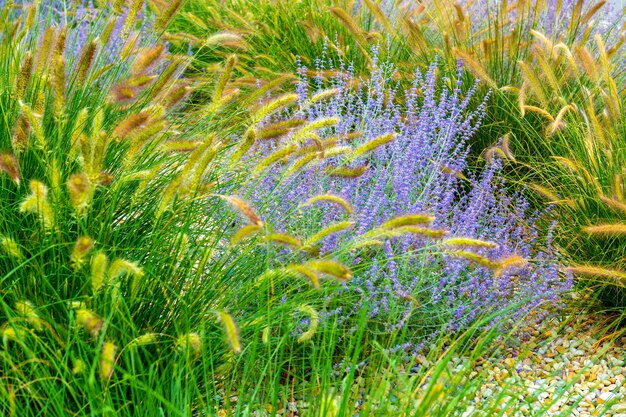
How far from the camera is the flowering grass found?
2391 mm

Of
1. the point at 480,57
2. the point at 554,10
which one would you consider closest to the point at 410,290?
the point at 480,57

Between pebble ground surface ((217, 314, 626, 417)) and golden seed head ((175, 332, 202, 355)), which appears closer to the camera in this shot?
golden seed head ((175, 332, 202, 355))

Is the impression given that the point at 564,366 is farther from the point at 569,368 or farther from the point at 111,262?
the point at 111,262

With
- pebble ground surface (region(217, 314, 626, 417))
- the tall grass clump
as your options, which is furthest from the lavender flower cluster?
the tall grass clump

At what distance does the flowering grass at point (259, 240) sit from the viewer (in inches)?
94.1

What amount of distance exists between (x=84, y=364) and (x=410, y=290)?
4.68 feet

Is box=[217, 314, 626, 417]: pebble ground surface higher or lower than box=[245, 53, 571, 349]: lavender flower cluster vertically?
lower

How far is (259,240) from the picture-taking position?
275 centimetres

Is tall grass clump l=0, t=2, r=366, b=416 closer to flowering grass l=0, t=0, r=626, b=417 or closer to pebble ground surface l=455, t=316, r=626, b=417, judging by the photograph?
flowering grass l=0, t=0, r=626, b=417

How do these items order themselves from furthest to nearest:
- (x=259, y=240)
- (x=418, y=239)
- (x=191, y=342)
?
(x=418, y=239), (x=259, y=240), (x=191, y=342)

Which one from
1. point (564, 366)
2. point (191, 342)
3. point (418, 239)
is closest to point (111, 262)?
point (191, 342)

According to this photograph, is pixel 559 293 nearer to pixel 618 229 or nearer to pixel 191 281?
pixel 618 229

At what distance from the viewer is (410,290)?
10.8ft

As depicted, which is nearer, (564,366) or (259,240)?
(259,240)
